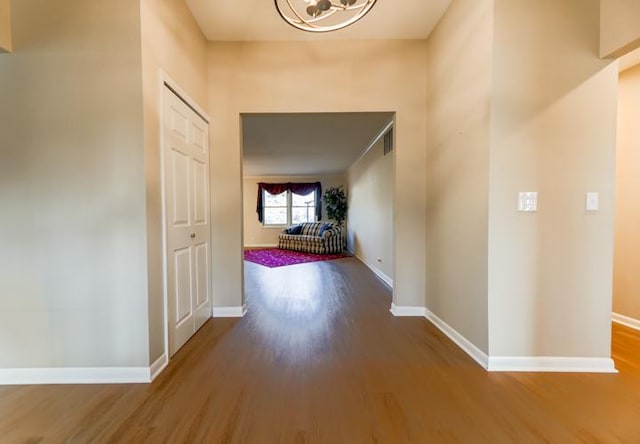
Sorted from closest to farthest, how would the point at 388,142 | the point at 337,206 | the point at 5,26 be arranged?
the point at 5,26 < the point at 388,142 < the point at 337,206

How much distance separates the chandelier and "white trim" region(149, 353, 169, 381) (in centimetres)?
234

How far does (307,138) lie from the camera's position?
4.95 metres

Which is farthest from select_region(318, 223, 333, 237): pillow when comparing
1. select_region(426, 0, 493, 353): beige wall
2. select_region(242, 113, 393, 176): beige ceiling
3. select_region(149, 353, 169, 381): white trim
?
select_region(149, 353, 169, 381): white trim

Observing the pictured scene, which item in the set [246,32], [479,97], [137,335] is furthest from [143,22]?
[479,97]

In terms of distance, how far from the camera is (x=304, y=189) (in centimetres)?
930

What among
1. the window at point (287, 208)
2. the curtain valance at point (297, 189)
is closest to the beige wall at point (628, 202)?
the curtain valance at point (297, 189)

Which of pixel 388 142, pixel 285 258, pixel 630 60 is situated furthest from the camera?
pixel 285 258

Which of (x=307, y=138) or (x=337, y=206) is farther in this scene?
(x=337, y=206)

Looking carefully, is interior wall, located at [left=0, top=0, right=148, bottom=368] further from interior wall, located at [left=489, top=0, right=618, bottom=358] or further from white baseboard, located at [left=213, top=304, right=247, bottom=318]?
interior wall, located at [left=489, top=0, right=618, bottom=358]

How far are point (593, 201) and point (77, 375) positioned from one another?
3504 mm

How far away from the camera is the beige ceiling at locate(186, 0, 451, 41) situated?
2373mm

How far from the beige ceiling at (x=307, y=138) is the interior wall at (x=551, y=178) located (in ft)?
4.24

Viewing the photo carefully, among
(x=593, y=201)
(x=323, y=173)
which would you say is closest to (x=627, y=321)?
(x=593, y=201)

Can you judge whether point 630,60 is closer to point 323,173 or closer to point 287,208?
point 323,173
